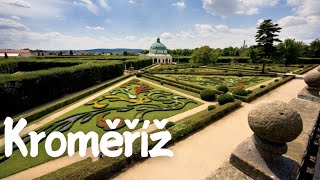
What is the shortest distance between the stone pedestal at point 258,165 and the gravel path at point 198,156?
2001mm

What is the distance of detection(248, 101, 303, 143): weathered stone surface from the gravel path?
3.40 m

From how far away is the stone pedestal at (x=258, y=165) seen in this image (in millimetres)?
5652

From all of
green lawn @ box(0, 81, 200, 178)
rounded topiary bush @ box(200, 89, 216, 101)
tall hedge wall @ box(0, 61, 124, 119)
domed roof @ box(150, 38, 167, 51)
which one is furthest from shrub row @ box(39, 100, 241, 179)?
domed roof @ box(150, 38, 167, 51)

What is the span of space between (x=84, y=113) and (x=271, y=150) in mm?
13842

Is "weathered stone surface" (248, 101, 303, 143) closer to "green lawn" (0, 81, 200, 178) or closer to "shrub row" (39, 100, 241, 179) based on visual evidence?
"shrub row" (39, 100, 241, 179)

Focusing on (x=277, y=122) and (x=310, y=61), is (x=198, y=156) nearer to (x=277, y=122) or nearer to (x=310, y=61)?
(x=277, y=122)

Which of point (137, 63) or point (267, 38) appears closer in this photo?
point (267, 38)

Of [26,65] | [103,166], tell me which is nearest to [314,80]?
[103,166]

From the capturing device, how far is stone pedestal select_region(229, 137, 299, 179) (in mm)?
5652

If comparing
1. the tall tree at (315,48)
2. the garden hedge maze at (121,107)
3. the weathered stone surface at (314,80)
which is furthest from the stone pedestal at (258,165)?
the tall tree at (315,48)

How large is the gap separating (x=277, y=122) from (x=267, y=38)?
120 feet

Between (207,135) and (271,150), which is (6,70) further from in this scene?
(271,150)

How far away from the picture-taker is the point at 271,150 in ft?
18.4

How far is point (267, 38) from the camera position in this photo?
36.3 m
